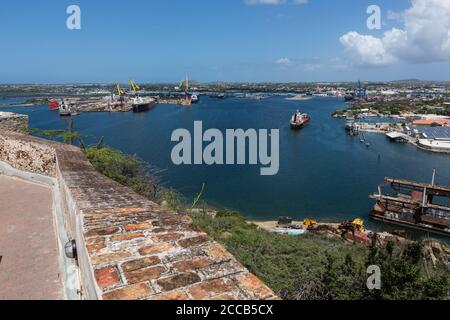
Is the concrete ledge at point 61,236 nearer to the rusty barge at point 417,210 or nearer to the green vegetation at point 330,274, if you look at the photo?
the green vegetation at point 330,274

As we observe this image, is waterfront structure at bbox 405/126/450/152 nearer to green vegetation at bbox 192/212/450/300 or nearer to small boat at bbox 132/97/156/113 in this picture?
green vegetation at bbox 192/212/450/300

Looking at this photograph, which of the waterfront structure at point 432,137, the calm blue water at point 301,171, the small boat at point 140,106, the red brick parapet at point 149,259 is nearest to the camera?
the red brick parapet at point 149,259

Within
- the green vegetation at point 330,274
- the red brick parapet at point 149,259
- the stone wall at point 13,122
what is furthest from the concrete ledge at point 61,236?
the green vegetation at point 330,274

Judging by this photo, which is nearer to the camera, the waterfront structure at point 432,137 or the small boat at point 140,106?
the waterfront structure at point 432,137

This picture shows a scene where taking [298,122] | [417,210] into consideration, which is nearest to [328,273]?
[417,210]

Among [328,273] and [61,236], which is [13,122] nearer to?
[61,236]
